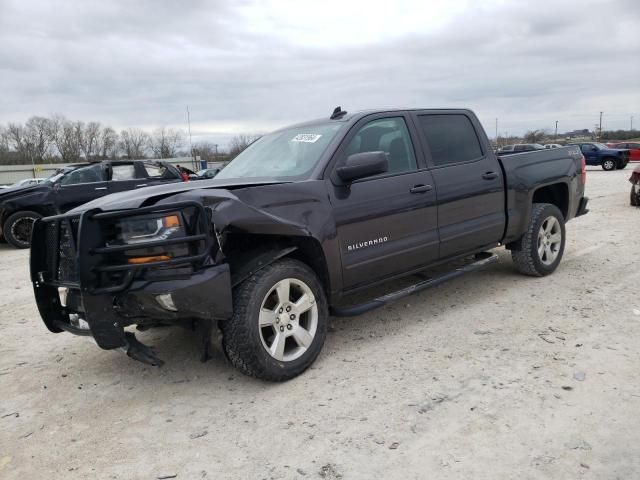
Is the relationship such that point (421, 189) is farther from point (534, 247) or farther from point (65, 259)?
point (65, 259)

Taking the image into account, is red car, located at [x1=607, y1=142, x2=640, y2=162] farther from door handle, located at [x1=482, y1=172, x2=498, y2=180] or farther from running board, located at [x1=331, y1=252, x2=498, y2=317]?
running board, located at [x1=331, y1=252, x2=498, y2=317]

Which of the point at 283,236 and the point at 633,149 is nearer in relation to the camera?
the point at 283,236

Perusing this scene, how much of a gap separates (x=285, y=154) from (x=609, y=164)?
30.4 meters

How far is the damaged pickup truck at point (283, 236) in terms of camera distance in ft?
9.78

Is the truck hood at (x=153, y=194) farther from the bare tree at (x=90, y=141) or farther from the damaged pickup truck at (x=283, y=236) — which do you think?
the bare tree at (x=90, y=141)

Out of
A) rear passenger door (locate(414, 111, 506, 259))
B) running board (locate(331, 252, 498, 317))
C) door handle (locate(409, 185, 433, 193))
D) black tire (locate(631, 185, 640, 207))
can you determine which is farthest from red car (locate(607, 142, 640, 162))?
door handle (locate(409, 185, 433, 193))

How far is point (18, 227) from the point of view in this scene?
10086mm

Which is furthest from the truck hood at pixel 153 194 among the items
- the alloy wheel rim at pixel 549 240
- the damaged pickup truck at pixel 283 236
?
the alloy wheel rim at pixel 549 240

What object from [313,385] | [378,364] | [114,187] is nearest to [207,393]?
[313,385]

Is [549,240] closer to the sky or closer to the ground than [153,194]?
closer to the ground

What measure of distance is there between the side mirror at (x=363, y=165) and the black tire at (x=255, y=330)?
0.76 meters

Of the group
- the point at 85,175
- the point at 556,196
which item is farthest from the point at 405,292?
the point at 85,175

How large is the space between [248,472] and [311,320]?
123cm

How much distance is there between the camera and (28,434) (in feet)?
9.83
